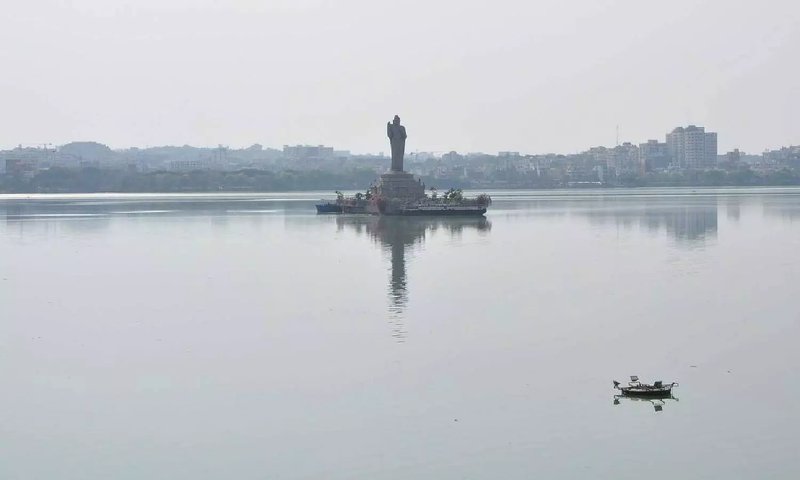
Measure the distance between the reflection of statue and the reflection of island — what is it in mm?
4468

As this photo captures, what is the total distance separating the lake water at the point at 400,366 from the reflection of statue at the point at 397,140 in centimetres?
3730

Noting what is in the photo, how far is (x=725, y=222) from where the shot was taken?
6006cm

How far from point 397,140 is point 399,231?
70.2 feet

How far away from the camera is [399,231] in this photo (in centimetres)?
5544

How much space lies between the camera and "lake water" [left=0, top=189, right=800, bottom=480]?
549 inches

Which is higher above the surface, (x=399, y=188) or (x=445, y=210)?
(x=399, y=188)

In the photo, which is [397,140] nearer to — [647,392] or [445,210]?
[445,210]

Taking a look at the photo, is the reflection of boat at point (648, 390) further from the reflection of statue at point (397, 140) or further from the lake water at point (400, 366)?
the reflection of statue at point (397, 140)

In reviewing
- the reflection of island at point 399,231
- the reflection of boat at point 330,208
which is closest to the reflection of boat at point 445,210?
the reflection of island at point 399,231

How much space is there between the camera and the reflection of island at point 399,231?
91.8ft

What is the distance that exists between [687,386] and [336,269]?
19231 mm

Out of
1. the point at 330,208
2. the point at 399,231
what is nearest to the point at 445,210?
the point at 330,208

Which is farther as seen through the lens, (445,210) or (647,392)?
(445,210)

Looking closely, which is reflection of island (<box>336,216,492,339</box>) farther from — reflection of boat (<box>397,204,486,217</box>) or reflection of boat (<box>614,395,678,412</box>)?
reflection of boat (<box>614,395,678,412</box>)
